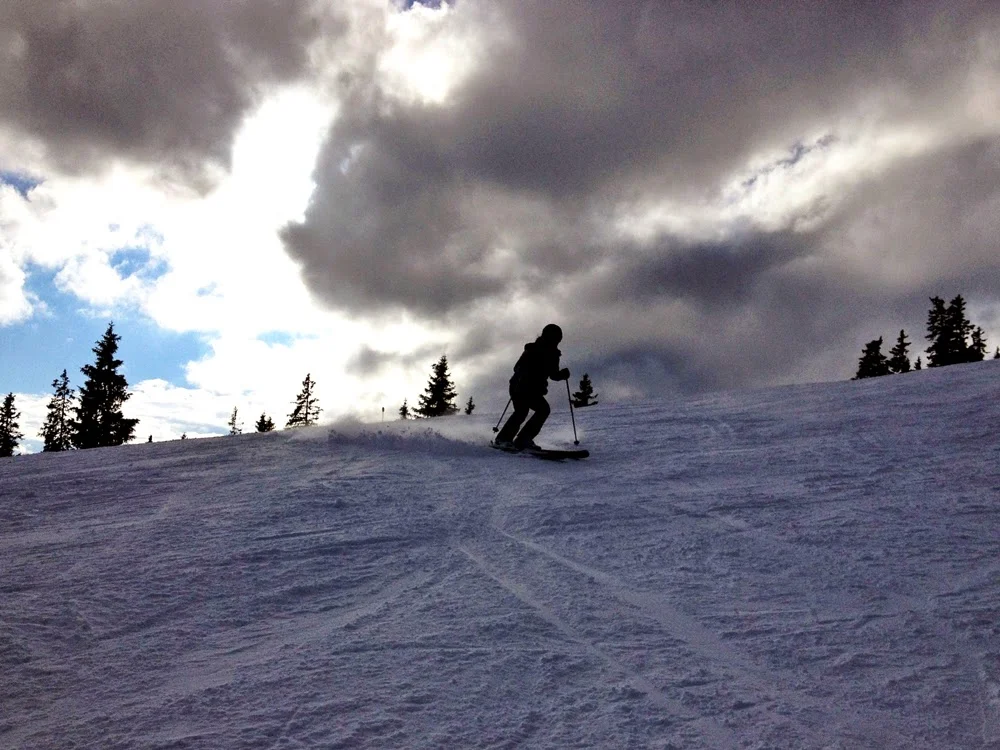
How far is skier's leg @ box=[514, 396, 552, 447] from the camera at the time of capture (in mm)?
12750

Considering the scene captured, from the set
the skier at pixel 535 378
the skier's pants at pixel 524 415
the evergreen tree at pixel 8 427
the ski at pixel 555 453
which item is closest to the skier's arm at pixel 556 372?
the skier at pixel 535 378

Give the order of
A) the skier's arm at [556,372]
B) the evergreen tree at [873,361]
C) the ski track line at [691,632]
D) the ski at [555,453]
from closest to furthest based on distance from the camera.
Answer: the ski track line at [691,632]
the ski at [555,453]
the skier's arm at [556,372]
the evergreen tree at [873,361]

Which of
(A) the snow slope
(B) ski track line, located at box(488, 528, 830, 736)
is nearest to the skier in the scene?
(A) the snow slope

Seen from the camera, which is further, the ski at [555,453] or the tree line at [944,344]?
the tree line at [944,344]

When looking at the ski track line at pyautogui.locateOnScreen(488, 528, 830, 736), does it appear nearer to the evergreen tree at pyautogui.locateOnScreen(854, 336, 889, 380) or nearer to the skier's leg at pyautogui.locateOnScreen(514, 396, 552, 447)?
the skier's leg at pyautogui.locateOnScreen(514, 396, 552, 447)

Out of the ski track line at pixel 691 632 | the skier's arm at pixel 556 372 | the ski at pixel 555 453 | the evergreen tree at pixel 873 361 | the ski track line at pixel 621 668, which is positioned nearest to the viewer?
the ski track line at pixel 621 668

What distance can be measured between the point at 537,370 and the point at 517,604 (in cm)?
771

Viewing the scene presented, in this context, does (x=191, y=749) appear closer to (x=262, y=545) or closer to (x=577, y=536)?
(x=262, y=545)

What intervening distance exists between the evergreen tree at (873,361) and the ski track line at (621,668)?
71.0 meters

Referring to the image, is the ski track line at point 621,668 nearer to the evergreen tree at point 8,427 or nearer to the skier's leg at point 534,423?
the skier's leg at point 534,423

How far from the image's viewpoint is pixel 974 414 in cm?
1197

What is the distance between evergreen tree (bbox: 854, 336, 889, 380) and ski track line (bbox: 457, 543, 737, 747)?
71.0 m

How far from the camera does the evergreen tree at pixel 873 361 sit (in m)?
67.8

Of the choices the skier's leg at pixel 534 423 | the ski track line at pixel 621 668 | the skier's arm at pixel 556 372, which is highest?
the skier's arm at pixel 556 372
